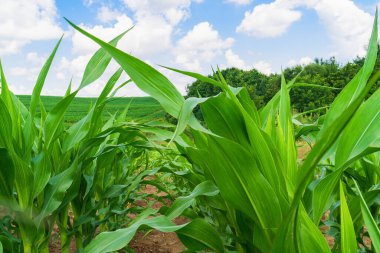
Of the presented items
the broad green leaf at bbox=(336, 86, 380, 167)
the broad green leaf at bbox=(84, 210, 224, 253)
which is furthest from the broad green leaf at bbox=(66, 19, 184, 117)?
the broad green leaf at bbox=(336, 86, 380, 167)

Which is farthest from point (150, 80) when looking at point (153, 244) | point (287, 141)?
point (153, 244)

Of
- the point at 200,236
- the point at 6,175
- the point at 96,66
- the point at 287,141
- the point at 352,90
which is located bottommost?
the point at 200,236

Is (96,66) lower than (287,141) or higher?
higher

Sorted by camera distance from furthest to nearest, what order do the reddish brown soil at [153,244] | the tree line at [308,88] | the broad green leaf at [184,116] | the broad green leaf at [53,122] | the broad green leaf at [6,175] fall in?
the tree line at [308,88], the reddish brown soil at [153,244], the broad green leaf at [53,122], the broad green leaf at [6,175], the broad green leaf at [184,116]

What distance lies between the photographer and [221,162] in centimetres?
92

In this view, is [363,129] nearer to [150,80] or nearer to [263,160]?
[263,160]

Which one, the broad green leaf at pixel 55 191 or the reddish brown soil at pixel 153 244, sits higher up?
the broad green leaf at pixel 55 191

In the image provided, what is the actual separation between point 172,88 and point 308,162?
0.32 m

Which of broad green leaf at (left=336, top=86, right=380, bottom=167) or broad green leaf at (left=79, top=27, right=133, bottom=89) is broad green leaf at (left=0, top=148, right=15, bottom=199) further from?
broad green leaf at (left=336, top=86, right=380, bottom=167)

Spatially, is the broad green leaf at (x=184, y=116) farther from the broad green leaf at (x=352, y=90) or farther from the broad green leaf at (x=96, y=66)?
the broad green leaf at (x=96, y=66)

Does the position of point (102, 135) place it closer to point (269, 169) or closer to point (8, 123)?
point (8, 123)


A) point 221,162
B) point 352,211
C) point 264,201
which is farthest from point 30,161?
point 352,211

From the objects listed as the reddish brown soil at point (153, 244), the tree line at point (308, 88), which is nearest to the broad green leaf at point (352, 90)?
the reddish brown soil at point (153, 244)

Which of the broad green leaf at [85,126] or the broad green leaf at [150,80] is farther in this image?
the broad green leaf at [85,126]
